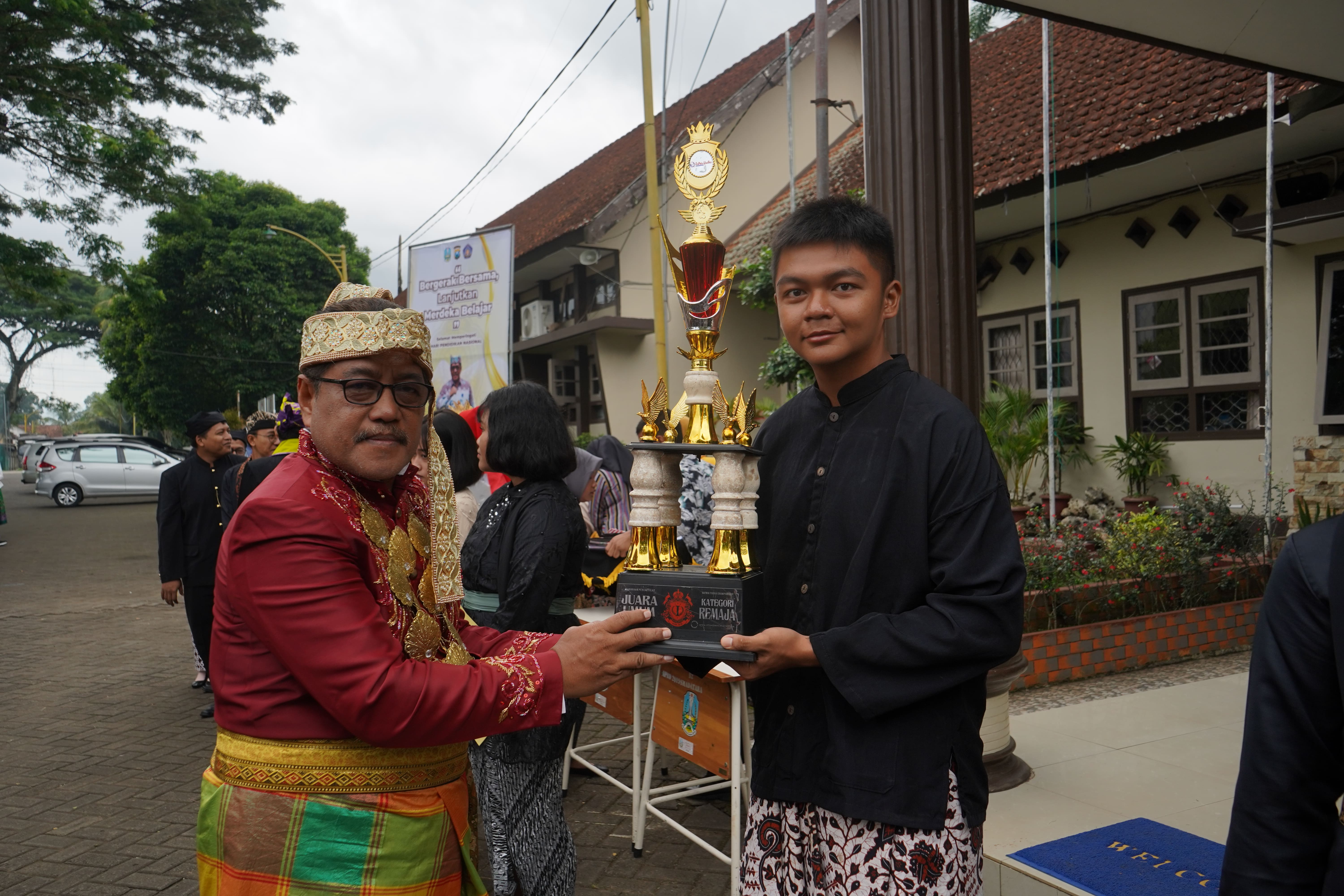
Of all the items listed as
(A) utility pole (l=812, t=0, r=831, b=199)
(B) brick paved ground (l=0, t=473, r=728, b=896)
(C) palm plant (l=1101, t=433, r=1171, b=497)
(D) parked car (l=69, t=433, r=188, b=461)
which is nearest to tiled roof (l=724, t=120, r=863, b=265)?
(A) utility pole (l=812, t=0, r=831, b=199)

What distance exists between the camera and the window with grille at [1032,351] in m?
10.6

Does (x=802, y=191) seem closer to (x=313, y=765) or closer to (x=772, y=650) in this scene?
(x=772, y=650)

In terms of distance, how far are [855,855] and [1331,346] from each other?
842cm

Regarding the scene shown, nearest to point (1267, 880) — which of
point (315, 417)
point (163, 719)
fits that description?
point (315, 417)

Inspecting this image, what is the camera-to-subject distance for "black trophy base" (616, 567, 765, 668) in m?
2.02

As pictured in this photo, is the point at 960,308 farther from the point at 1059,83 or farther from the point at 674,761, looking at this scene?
the point at 1059,83

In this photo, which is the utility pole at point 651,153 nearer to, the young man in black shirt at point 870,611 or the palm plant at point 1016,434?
the palm plant at point 1016,434

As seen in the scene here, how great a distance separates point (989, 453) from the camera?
1.94 meters

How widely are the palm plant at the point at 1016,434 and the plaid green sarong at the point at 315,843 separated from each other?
9.00 m

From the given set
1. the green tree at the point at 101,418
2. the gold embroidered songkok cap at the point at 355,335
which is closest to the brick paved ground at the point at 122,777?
the gold embroidered songkok cap at the point at 355,335

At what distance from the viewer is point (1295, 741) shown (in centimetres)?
125

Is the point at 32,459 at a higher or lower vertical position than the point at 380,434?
lower

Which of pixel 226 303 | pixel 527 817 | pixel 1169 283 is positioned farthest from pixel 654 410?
pixel 226 303

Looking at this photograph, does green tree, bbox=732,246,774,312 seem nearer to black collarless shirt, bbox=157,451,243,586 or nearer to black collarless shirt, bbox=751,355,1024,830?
black collarless shirt, bbox=157,451,243,586
